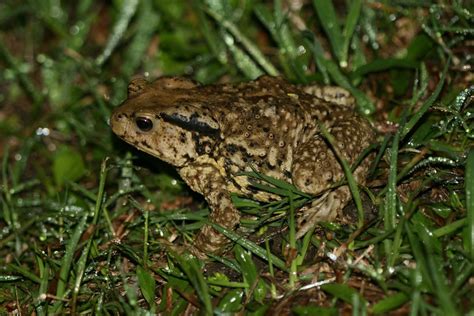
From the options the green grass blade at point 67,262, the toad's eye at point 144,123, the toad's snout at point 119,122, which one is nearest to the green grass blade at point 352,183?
the toad's eye at point 144,123

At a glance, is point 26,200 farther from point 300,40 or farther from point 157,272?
point 300,40

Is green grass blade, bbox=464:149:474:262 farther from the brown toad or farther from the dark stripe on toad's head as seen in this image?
the dark stripe on toad's head

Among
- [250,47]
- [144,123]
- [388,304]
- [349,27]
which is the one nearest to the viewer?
[388,304]

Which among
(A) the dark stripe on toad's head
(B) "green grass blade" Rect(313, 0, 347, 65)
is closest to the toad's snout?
(A) the dark stripe on toad's head

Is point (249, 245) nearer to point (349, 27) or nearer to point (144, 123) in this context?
point (144, 123)

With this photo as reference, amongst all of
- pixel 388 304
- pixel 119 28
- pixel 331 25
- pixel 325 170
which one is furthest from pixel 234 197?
pixel 119 28

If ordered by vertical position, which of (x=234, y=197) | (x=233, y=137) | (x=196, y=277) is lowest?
(x=196, y=277)
